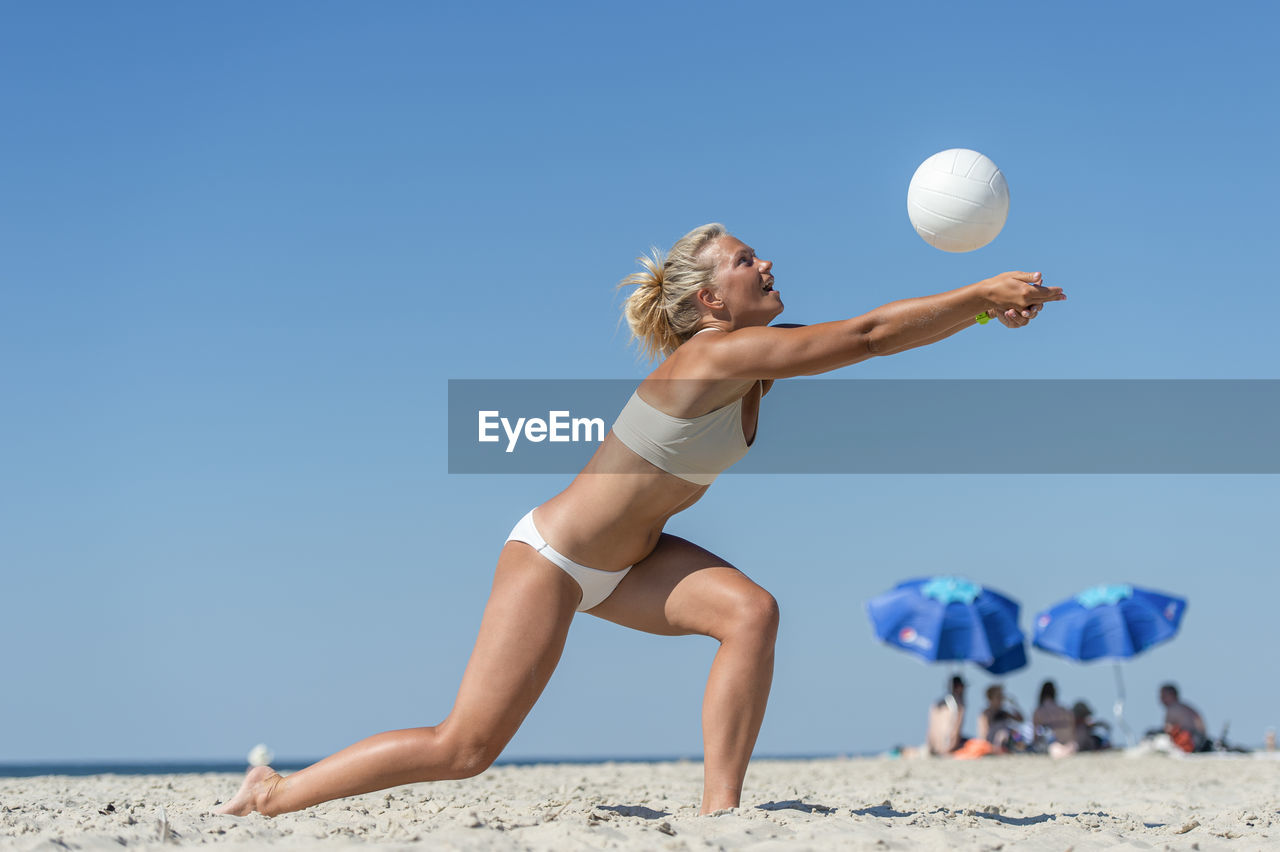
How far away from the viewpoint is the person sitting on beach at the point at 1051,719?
14367mm

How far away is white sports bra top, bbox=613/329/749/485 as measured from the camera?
410 centimetres

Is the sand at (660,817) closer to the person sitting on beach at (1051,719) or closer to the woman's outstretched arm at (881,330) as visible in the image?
the woman's outstretched arm at (881,330)

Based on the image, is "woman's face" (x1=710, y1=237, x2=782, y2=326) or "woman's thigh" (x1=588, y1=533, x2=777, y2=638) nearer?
"woman's thigh" (x1=588, y1=533, x2=777, y2=638)

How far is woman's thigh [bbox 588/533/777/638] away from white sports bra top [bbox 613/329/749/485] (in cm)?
38

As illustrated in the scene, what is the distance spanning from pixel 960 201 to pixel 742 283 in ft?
3.09

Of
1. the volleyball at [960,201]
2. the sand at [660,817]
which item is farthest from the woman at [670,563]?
the volleyball at [960,201]

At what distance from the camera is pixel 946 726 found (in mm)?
14531

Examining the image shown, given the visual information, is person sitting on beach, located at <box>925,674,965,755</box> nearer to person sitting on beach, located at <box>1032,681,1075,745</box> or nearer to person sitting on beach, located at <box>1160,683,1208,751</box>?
person sitting on beach, located at <box>1032,681,1075,745</box>

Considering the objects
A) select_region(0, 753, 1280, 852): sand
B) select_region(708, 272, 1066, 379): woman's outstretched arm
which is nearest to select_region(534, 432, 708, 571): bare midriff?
select_region(708, 272, 1066, 379): woman's outstretched arm

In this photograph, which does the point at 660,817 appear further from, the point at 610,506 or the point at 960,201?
the point at 960,201

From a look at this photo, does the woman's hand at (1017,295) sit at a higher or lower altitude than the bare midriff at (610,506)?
higher

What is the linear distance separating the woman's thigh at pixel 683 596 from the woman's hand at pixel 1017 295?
1.31 metres

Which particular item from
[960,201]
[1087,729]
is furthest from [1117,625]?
[960,201]

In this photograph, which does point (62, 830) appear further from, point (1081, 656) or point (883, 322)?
point (1081, 656)
